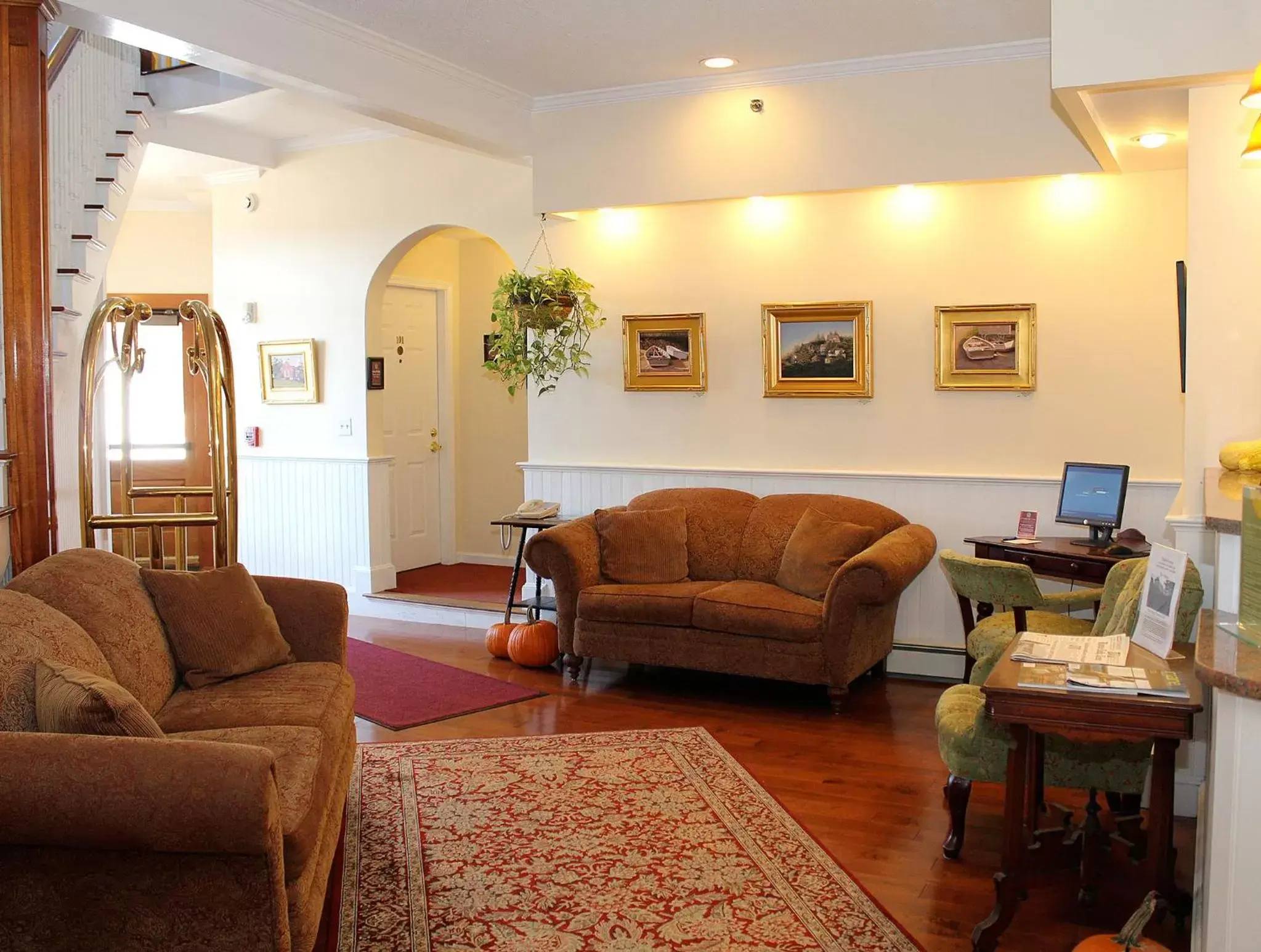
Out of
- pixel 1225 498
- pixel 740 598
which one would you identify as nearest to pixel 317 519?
pixel 740 598

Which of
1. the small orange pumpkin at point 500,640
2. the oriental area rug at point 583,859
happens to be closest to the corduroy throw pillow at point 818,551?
the oriental area rug at point 583,859

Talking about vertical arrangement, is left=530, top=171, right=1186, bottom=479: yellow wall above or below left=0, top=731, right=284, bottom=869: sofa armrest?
above

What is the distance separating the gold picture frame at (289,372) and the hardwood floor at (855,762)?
1.97 meters

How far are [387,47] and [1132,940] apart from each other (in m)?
4.84

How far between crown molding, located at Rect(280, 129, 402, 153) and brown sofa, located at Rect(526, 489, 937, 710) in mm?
3162

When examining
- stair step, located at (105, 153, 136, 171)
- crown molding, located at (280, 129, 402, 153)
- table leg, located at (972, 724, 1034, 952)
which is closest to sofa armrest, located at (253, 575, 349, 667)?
table leg, located at (972, 724, 1034, 952)

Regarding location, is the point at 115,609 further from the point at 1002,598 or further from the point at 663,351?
the point at 663,351

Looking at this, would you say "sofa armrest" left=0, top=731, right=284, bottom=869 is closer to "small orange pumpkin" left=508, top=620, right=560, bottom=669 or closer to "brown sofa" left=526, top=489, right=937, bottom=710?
"brown sofa" left=526, top=489, right=937, bottom=710

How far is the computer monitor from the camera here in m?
5.00

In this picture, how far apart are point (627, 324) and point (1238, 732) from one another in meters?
4.72

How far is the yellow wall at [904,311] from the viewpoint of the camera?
211 inches

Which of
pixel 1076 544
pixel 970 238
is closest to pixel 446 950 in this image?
pixel 1076 544

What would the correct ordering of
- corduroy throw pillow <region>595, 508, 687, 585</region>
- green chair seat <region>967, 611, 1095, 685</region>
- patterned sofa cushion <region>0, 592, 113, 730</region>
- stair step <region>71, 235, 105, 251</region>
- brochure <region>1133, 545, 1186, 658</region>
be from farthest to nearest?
corduroy throw pillow <region>595, 508, 687, 585</region> < stair step <region>71, 235, 105, 251</region> < green chair seat <region>967, 611, 1095, 685</region> < brochure <region>1133, 545, 1186, 658</region> < patterned sofa cushion <region>0, 592, 113, 730</region>

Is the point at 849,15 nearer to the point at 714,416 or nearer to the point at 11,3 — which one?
the point at 714,416
